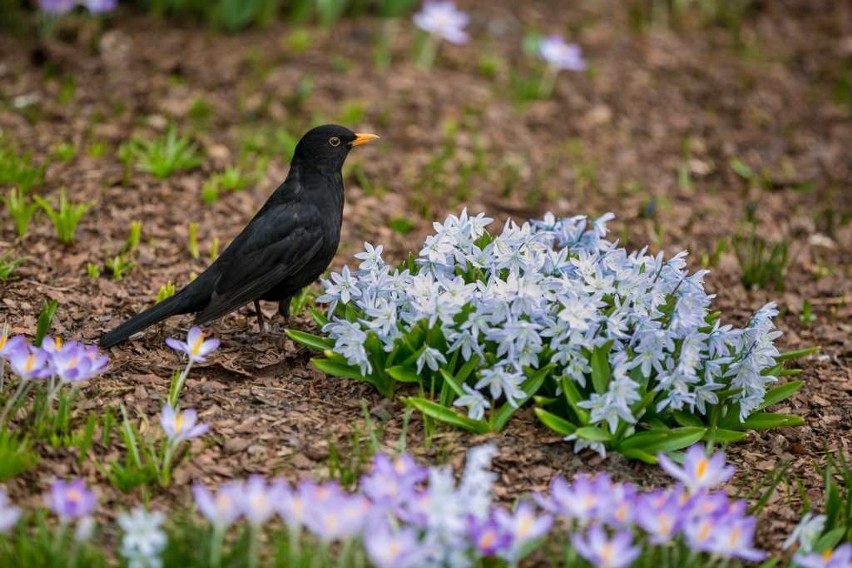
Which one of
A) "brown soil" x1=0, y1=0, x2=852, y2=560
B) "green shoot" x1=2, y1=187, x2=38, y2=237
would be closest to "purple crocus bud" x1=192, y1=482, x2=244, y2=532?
"brown soil" x1=0, y1=0, x2=852, y2=560

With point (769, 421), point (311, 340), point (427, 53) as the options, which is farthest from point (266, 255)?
point (427, 53)

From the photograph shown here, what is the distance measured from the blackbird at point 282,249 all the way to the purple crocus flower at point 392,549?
5.94 ft

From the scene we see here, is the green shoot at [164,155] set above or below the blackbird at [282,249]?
below

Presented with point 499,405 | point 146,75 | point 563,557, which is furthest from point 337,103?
point 563,557

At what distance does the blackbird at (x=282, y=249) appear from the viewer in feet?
14.5

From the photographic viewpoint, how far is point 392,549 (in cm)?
271

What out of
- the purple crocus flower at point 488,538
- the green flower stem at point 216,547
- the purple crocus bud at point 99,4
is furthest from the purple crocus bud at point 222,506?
the purple crocus bud at point 99,4

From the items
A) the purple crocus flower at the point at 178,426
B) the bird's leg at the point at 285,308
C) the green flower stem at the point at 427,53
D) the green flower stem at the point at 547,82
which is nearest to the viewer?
the purple crocus flower at the point at 178,426

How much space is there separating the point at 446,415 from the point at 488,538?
1008 millimetres

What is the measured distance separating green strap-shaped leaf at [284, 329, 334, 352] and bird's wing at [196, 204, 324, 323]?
1.06 feet

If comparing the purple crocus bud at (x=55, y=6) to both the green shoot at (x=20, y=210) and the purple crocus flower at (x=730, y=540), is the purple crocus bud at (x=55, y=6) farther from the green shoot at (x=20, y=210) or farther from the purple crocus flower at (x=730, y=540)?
the purple crocus flower at (x=730, y=540)

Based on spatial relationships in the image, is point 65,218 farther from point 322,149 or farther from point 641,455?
point 641,455

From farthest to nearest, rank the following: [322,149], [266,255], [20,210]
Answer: [20,210] < [322,149] < [266,255]

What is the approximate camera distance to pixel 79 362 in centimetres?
352
